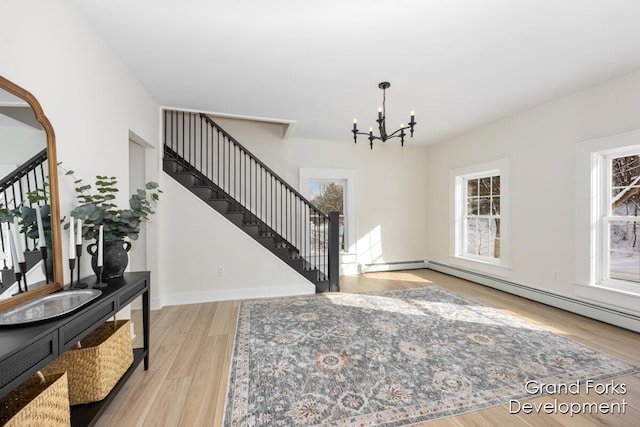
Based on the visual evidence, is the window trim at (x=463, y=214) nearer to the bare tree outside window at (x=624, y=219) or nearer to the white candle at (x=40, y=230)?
the bare tree outside window at (x=624, y=219)

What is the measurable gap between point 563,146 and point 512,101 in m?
0.84

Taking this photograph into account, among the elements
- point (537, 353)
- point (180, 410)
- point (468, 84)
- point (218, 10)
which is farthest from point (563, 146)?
point (180, 410)

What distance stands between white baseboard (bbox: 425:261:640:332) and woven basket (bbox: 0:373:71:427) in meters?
4.67

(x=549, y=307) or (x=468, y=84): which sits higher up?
(x=468, y=84)

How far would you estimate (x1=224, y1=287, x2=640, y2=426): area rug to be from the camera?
5.63 ft

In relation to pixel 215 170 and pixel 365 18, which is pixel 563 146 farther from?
pixel 215 170

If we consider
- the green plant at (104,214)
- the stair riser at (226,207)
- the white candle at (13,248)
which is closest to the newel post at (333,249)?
the stair riser at (226,207)

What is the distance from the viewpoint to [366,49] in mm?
2414

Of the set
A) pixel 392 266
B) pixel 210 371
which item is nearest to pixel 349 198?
pixel 392 266

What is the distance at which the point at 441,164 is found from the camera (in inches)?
215

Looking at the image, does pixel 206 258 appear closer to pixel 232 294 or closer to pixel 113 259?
pixel 232 294

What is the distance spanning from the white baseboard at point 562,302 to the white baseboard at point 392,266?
0.94m

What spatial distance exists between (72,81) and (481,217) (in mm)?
5424

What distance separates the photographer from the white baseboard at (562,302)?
9.34 feet
